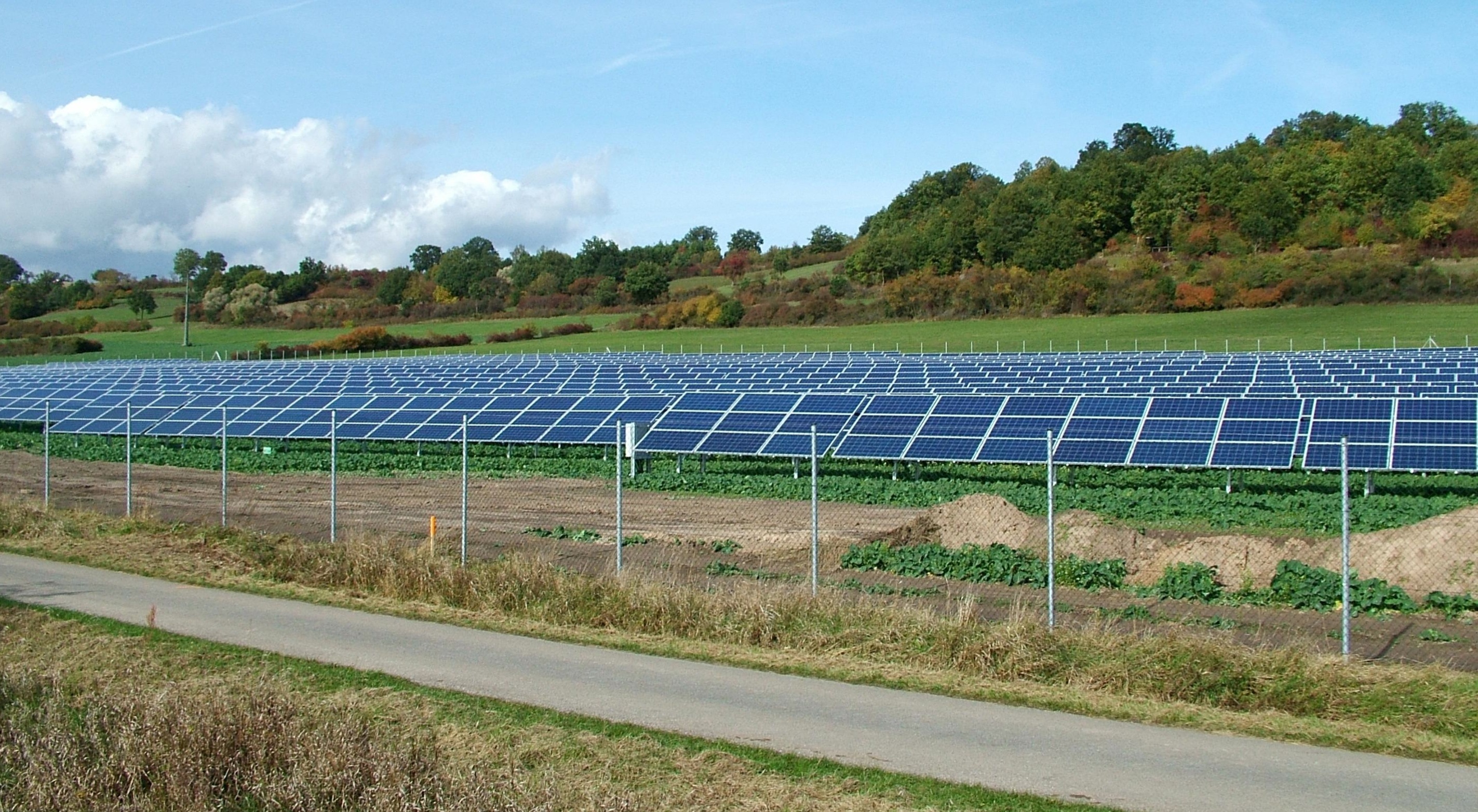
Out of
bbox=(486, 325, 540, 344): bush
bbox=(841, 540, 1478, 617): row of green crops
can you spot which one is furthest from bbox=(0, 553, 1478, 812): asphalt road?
bbox=(486, 325, 540, 344): bush

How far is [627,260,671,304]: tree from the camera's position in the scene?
121m

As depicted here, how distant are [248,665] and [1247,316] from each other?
86466mm

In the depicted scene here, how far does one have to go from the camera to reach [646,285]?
12125 centimetres

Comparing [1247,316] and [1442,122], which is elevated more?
[1442,122]

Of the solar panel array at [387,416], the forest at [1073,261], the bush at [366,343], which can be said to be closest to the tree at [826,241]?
the forest at [1073,261]

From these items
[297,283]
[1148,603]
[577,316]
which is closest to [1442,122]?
[577,316]

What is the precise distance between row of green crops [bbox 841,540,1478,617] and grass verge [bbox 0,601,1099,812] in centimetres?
635

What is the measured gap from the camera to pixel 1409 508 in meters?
19.5

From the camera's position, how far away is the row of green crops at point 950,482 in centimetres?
1961

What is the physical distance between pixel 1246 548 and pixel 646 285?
4282 inches

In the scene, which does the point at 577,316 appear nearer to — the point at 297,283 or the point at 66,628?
the point at 297,283

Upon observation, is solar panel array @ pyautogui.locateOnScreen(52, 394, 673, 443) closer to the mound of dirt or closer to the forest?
the mound of dirt

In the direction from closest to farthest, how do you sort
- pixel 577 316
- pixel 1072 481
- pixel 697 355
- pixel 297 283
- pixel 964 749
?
1. pixel 964 749
2. pixel 1072 481
3. pixel 697 355
4. pixel 577 316
5. pixel 297 283

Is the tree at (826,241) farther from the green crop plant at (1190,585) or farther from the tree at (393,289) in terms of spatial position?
the green crop plant at (1190,585)
